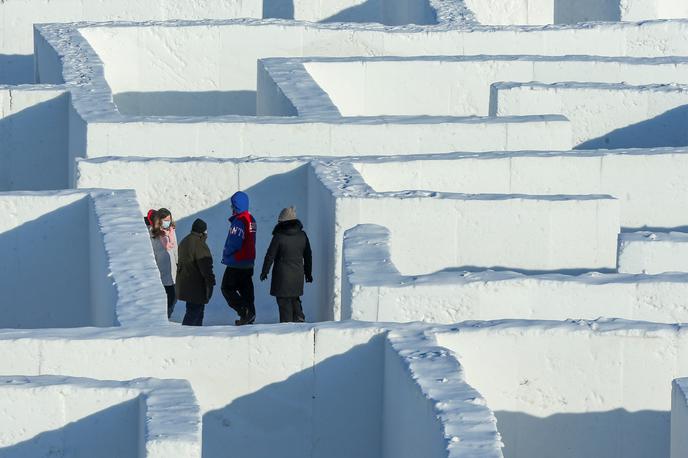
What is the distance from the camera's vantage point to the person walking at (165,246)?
65.8 feet

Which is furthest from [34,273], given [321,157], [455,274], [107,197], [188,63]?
[188,63]

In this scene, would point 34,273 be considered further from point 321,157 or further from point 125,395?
A: point 125,395

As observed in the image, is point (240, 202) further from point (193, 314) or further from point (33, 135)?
point (33, 135)

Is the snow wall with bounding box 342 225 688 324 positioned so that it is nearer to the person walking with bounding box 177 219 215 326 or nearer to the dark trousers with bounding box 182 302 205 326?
the person walking with bounding box 177 219 215 326

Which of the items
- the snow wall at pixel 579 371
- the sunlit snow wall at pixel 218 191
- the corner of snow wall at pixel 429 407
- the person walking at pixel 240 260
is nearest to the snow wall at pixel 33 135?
the sunlit snow wall at pixel 218 191

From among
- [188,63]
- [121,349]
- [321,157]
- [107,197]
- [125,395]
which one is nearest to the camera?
[125,395]

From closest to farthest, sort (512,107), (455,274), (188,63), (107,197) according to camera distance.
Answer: (455,274)
(107,197)
(512,107)
(188,63)

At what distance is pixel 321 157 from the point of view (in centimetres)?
2153

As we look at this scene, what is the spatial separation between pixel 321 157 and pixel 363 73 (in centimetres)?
440

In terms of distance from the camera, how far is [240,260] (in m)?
20.1

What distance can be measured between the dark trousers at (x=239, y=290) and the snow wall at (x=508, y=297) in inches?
111

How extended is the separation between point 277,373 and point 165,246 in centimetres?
429

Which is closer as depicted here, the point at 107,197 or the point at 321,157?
the point at 107,197

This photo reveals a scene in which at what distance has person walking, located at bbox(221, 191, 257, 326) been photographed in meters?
20.0
